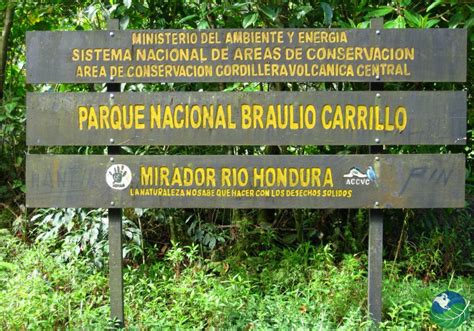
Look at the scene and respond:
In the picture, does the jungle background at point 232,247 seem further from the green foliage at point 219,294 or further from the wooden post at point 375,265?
the wooden post at point 375,265

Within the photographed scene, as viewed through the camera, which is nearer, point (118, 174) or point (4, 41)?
point (118, 174)

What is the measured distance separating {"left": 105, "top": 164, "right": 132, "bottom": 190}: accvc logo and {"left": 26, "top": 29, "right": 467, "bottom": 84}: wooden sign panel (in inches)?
20.8

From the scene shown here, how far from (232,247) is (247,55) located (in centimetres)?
196

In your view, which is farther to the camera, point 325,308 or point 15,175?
point 15,175

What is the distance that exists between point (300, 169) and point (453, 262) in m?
2.03

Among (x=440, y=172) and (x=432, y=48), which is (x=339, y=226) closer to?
(x=440, y=172)

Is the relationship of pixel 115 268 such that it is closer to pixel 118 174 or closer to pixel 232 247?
pixel 118 174

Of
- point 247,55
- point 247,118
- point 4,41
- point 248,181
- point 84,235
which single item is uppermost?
point 4,41

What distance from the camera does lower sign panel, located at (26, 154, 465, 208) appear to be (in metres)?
3.48

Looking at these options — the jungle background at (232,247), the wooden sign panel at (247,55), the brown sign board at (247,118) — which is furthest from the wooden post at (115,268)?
the wooden sign panel at (247,55)

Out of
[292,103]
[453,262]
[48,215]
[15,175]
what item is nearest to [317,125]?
[292,103]

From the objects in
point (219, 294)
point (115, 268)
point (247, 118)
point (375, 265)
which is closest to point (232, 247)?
point (219, 294)

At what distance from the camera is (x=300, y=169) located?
3.48 meters

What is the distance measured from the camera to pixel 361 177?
3479mm
